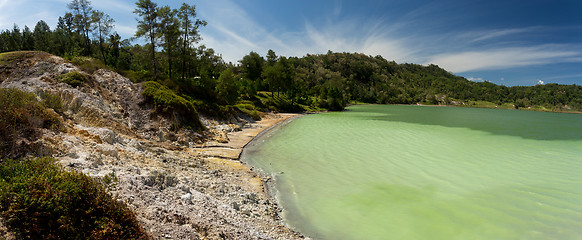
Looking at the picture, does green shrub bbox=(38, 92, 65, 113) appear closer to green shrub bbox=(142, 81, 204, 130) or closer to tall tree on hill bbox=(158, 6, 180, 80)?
green shrub bbox=(142, 81, 204, 130)

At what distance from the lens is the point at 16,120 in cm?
801

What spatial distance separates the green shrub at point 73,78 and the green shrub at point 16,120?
891 cm

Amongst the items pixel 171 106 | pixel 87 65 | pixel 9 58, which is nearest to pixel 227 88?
pixel 171 106

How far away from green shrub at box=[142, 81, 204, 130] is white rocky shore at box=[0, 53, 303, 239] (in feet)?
2.69

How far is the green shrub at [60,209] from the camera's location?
4434 millimetres

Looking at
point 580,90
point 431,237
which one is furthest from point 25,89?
point 580,90

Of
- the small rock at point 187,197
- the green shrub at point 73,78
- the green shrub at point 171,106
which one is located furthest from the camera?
the green shrub at point 171,106

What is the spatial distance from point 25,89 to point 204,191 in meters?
12.2

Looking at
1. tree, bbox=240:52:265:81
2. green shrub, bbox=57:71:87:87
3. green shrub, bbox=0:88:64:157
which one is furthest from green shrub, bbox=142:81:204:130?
tree, bbox=240:52:265:81

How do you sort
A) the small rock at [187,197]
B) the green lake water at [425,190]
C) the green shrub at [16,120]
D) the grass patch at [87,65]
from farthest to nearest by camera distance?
the grass patch at [87,65]
the green lake water at [425,190]
the small rock at [187,197]
the green shrub at [16,120]

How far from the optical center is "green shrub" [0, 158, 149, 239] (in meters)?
4.43

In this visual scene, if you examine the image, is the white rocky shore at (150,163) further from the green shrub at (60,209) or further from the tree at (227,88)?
the tree at (227,88)

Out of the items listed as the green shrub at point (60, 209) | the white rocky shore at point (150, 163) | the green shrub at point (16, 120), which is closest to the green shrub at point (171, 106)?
the white rocky shore at point (150, 163)

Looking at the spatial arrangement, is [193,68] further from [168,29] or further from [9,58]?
[9,58]
